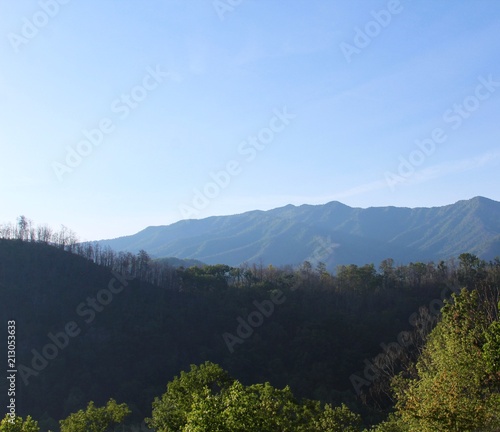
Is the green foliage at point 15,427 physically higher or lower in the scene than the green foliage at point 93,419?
higher

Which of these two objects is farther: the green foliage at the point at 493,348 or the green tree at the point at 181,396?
the green foliage at the point at 493,348

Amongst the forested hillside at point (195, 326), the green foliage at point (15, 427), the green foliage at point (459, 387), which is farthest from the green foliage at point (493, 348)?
the forested hillside at point (195, 326)

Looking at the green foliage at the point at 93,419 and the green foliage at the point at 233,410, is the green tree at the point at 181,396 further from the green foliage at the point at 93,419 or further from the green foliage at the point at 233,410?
the green foliage at the point at 93,419

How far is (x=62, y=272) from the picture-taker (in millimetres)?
90625

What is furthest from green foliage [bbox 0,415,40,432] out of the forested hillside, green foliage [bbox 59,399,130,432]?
the forested hillside

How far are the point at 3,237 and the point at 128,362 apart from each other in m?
43.2

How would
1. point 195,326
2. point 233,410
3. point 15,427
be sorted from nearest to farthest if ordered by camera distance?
point 233,410
point 15,427
point 195,326

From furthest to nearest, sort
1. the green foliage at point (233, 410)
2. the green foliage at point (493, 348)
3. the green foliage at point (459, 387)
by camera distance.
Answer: the green foliage at point (493, 348) < the green foliage at point (459, 387) < the green foliage at point (233, 410)

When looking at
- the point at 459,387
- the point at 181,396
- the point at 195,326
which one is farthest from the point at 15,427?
the point at 195,326

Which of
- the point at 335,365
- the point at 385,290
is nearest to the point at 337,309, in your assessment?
the point at 385,290

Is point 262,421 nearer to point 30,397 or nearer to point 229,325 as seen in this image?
point 30,397

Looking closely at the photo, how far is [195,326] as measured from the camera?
87625 millimetres

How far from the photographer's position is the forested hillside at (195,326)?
216 feet

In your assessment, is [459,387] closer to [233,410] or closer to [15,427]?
[233,410]
